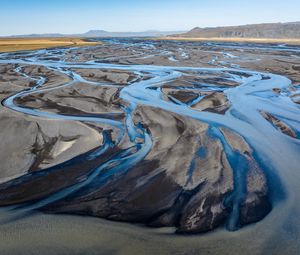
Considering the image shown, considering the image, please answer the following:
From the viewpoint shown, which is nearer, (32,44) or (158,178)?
(158,178)

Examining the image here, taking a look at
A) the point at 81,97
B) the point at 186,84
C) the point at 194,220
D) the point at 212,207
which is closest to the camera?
the point at 194,220

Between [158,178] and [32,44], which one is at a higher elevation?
[158,178]

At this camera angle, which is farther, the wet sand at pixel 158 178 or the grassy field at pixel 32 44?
the grassy field at pixel 32 44

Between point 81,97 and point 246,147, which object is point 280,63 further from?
point 246,147

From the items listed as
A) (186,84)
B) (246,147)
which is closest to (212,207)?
(246,147)

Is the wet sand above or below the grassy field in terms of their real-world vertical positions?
above

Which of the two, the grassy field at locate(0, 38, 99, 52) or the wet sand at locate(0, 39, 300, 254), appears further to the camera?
the grassy field at locate(0, 38, 99, 52)

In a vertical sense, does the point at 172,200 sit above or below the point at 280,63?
above

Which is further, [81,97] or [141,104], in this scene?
[81,97]

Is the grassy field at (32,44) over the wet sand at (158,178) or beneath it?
beneath

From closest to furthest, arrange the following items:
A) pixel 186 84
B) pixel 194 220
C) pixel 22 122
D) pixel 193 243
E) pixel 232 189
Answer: pixel 193 243, pixel 194 220, pixel 232 189, pixel 22 122, pixel 186 84
